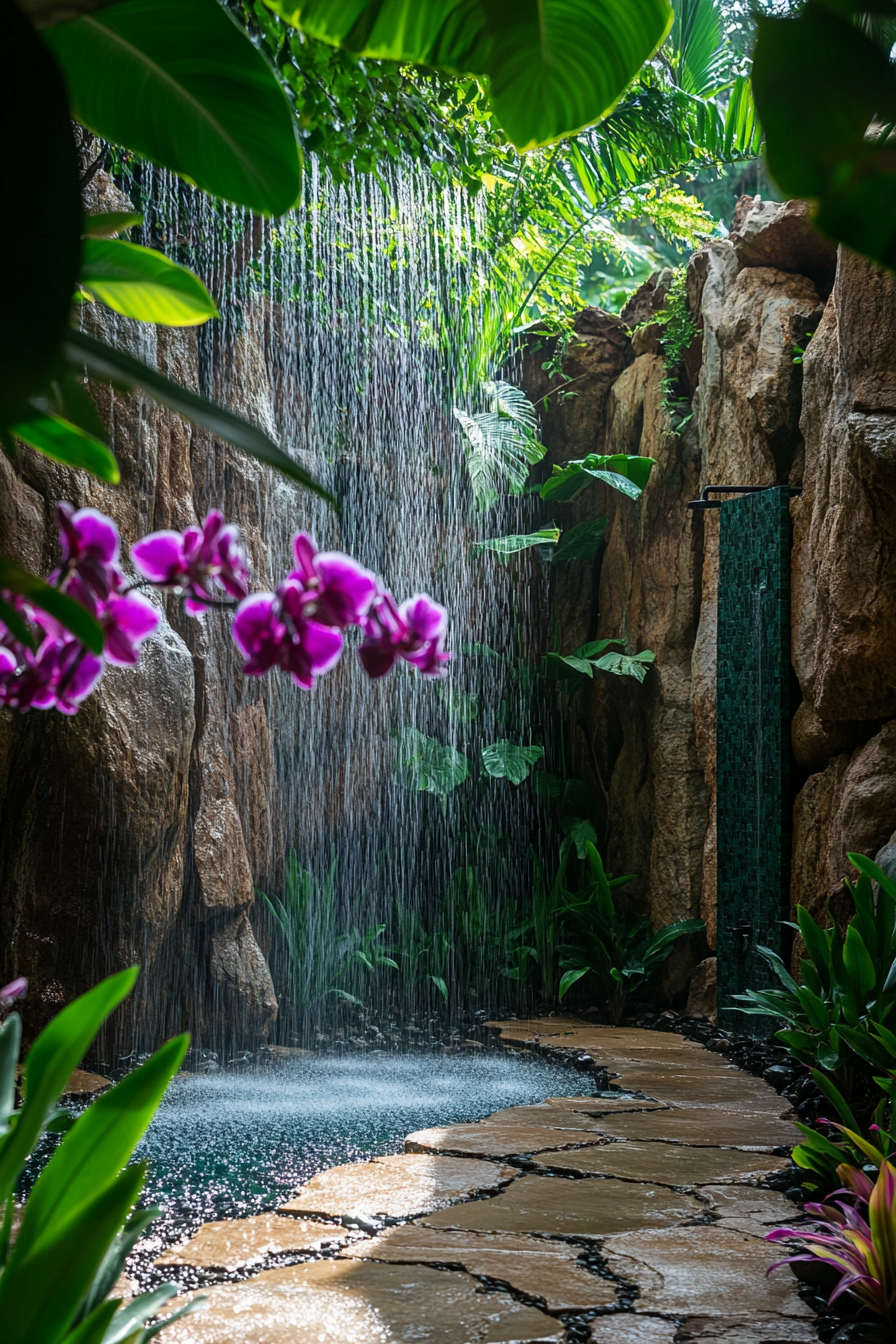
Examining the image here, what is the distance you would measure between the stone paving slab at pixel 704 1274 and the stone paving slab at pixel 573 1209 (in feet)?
0.34

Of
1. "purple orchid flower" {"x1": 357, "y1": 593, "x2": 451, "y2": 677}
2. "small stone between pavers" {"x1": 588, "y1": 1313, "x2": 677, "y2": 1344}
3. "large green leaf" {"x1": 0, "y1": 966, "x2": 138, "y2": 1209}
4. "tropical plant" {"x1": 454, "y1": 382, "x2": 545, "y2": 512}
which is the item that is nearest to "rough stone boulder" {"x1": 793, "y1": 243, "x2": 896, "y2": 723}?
"tropical plant" {"x1": 454, "y1": 382, "x2": 545, "y2": 512}

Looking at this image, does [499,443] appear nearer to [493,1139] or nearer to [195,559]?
[493,1139]

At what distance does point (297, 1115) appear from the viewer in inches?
145

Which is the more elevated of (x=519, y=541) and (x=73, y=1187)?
(x=519, y=541)

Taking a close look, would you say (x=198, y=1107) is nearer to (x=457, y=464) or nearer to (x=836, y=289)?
(x=836, y=289)

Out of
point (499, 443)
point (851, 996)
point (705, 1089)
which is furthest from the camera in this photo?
point (499, 443)

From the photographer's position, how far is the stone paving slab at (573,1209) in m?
2.44

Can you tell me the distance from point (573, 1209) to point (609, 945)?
11.2ft

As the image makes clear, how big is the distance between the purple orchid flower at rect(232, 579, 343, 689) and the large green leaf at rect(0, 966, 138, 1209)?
0.43m

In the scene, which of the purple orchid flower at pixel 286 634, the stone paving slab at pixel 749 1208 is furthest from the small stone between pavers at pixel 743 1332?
the purple orchid flower at pixel 286 634

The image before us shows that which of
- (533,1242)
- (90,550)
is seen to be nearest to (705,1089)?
(533,1242)

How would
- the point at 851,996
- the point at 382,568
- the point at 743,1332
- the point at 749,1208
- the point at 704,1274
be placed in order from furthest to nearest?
the point at 382,568, the point at 851,996, the point at 749,1208, the point at 704,1274, the point at 743,1332

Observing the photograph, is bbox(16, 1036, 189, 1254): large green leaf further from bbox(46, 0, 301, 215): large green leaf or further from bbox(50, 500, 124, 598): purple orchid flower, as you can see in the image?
bbox(46, 0, 301, 215): large green leaf

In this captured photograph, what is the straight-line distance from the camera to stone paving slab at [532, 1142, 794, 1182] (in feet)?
9.36
